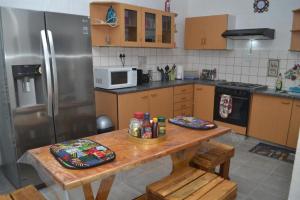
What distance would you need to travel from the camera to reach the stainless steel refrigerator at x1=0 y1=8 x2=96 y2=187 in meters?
2.21

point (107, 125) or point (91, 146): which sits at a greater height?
point (91, 146)

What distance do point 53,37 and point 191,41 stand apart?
2.91 metres

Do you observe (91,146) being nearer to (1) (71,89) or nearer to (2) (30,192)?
(2) (30,192)

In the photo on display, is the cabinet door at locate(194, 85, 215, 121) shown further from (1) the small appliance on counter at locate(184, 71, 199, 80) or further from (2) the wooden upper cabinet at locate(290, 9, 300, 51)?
(2) the wooden upper cabinet at locate(290, 9, 300, 51)

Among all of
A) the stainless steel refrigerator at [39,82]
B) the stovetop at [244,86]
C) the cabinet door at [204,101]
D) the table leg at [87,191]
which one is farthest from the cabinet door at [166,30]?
the table leg at [87,191]

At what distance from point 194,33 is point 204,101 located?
Result: 1297mm

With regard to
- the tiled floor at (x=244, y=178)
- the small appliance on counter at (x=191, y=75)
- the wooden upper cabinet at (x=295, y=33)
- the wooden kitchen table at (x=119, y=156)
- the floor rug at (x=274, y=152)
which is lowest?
the tiled floor at (x=244, y=178)

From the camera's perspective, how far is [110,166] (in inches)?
54.8

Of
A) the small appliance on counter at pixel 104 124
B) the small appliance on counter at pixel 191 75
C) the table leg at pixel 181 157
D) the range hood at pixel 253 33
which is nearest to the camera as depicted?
the table leg at pixel 181 157

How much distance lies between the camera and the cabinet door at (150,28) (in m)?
3.85

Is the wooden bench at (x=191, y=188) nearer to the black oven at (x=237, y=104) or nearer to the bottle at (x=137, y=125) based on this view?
the bottle at (x=137, y=125)

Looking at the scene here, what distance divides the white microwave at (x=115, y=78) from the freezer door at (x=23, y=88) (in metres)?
1.13

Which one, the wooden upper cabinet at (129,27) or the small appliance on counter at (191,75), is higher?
the wooden upper cabinet at (129,27)

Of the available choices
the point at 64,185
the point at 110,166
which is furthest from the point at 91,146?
the point at 64,185
